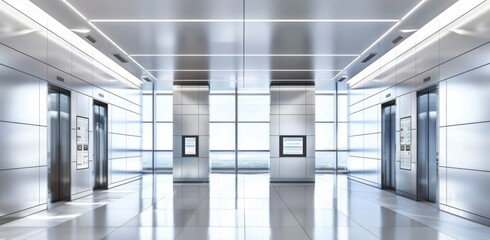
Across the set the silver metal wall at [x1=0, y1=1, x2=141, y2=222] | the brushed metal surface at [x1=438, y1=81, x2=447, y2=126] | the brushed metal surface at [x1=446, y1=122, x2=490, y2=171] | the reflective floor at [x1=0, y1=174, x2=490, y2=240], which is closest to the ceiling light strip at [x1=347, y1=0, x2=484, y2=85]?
the brushed metal surface at [x1=438, y1=81, x2=447, y2=126]

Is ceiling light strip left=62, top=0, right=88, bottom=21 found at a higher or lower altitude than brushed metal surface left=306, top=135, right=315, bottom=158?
higher

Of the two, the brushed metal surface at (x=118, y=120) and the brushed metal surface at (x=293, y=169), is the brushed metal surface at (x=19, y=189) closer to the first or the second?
the brushed metal surface at (x=118, y=120)

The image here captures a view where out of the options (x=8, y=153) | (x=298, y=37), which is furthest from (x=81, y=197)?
(x=298, y=37)

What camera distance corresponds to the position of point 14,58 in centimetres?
948

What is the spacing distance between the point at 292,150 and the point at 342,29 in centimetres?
1073

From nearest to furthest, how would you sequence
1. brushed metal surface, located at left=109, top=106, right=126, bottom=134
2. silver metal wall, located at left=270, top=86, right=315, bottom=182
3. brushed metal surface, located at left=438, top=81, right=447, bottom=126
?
brushed metal surface, located at left=438, top=81, right=447, bottom=126 < brushed metal surface, located at left=109, top=106, right=126, bottom=134 < silver metal wall, located at left=270, top=86, right=315, bottom=182

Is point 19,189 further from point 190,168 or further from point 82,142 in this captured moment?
point 190,168

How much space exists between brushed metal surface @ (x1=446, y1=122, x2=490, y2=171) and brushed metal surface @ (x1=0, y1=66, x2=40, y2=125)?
11.2 meters

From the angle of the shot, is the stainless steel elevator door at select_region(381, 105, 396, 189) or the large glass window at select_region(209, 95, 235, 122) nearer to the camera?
the stainless steel elevator door at select_region(381, 105, 396, 189)

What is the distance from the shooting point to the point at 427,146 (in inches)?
502

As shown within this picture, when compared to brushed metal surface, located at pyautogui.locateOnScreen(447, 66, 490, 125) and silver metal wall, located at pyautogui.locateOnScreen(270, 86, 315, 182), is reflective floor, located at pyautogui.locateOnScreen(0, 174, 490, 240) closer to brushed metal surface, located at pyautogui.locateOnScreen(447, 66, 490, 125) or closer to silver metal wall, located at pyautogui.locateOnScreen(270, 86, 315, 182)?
brushed metal surface, located at pyautogui.locateOnScreen(447, 66, 490, 125)

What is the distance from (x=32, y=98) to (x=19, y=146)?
140 centimetres

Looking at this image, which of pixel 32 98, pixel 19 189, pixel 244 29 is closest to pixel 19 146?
pixel 19 189

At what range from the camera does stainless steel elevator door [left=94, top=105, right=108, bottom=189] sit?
53.3ft
